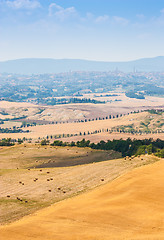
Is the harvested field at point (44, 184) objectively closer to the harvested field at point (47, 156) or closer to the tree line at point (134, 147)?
the harvested field at point (47, 156)


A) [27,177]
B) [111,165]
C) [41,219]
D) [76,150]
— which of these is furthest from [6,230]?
[76,150]

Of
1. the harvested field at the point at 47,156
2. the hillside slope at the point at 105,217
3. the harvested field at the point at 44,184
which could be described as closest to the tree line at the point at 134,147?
the harvested field at the point at 47,156

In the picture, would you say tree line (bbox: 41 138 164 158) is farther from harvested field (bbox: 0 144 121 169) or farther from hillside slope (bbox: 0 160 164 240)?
hillside slope (bbox: 0 160 164 240)

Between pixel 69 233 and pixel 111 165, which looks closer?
pixel 69 233

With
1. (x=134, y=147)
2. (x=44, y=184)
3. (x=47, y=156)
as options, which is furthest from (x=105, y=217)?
(x=47, y=156)

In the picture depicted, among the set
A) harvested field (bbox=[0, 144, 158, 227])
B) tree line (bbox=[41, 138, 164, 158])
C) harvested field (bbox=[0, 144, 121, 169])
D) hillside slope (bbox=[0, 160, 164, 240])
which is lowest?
harvested field (bbox=[0, 144, 121, 169])

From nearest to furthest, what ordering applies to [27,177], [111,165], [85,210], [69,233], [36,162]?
[69,233]
[85,210]
[27,177]
[111,165]
[36,162]

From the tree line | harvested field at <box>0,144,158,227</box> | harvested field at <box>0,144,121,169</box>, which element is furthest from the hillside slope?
the tree line

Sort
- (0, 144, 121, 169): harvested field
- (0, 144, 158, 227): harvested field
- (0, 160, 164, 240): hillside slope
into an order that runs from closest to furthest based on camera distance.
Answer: (0, 160, 164, 240): hillside slope, (0, 144, 158, 227): harvested field, (0, 144, 121, 169): harvested field

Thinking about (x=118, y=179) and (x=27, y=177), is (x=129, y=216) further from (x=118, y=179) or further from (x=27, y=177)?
(x=27, y=177)
